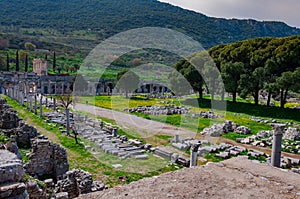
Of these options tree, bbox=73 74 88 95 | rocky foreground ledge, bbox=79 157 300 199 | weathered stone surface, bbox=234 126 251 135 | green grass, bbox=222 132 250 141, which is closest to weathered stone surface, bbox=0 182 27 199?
rocky foreground ledge, bbox=79 157 300 199

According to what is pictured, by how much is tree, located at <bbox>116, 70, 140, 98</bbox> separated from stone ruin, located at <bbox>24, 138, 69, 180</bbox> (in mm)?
34837

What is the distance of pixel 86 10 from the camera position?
16338cm

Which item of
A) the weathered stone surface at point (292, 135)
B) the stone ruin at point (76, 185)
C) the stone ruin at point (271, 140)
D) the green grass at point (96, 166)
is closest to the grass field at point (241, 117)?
the stone ruin at point (271, 140)

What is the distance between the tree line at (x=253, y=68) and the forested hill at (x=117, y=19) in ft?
251

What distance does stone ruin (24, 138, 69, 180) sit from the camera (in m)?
10.6

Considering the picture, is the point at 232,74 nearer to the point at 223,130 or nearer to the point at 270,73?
the point at 270,73

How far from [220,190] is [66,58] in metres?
93.3

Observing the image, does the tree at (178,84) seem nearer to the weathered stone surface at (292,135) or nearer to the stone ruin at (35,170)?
the weathered stone surface at (292,135)

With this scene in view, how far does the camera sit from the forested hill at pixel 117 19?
12775cm

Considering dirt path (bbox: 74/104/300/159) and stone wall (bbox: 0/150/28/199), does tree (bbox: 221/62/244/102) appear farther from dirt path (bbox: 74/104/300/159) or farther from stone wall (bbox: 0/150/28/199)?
stone wall (bbox: 0/150/28/199)

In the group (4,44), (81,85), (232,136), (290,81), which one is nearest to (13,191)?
(232,136)

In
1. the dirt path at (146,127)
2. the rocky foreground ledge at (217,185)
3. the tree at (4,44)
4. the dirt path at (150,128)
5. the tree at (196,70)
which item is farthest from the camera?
the tree at (4,44)

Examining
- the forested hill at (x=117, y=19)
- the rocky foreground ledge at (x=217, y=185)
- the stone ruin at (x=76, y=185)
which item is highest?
the forested hill at (x=117, y=19)

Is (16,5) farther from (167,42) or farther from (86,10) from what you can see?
(167,42)
